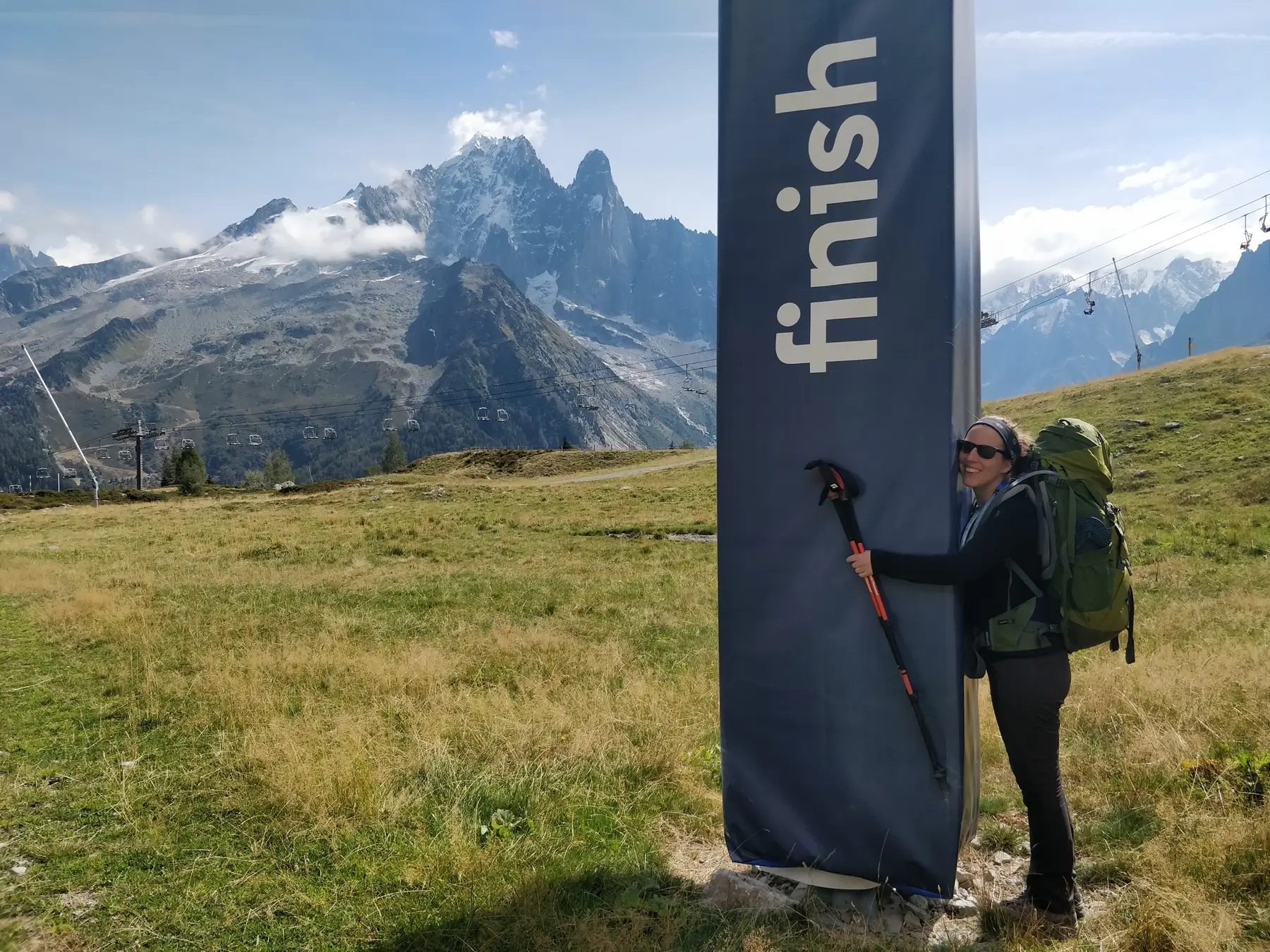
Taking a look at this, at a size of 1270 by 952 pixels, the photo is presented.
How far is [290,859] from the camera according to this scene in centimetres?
512

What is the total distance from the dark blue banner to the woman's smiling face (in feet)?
0.55

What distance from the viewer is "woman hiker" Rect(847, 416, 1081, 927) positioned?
4297mm

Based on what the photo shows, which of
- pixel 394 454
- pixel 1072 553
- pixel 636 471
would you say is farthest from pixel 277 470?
pixel 1072 553

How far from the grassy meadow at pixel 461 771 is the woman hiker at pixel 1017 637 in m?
0.39

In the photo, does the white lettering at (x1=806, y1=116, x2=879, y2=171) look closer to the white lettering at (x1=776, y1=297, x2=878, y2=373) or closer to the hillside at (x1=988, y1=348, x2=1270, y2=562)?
the white lettering at (x1=776, y1=297, x2=878, y2=373)

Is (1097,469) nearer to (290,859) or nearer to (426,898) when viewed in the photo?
(426,898)

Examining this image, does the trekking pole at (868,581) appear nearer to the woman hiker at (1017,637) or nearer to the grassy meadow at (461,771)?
the woman hiker at (1017,637)

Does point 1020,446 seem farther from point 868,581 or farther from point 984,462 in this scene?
point 868,581

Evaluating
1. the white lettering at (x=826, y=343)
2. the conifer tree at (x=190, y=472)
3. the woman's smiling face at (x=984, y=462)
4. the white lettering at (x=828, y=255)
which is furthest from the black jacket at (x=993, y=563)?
the conifer tree at (x=190, y=472)

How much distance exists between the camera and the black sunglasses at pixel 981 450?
4543mm

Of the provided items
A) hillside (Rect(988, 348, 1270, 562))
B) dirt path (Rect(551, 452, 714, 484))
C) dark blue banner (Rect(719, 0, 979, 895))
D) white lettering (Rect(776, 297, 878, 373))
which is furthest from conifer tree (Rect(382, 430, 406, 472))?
white lettering (Rect(776, 297, 878, 373))

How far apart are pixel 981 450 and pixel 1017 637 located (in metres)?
1.06

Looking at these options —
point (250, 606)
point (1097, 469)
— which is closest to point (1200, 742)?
point (1097, 469)

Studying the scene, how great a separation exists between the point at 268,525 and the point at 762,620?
35836 mm
